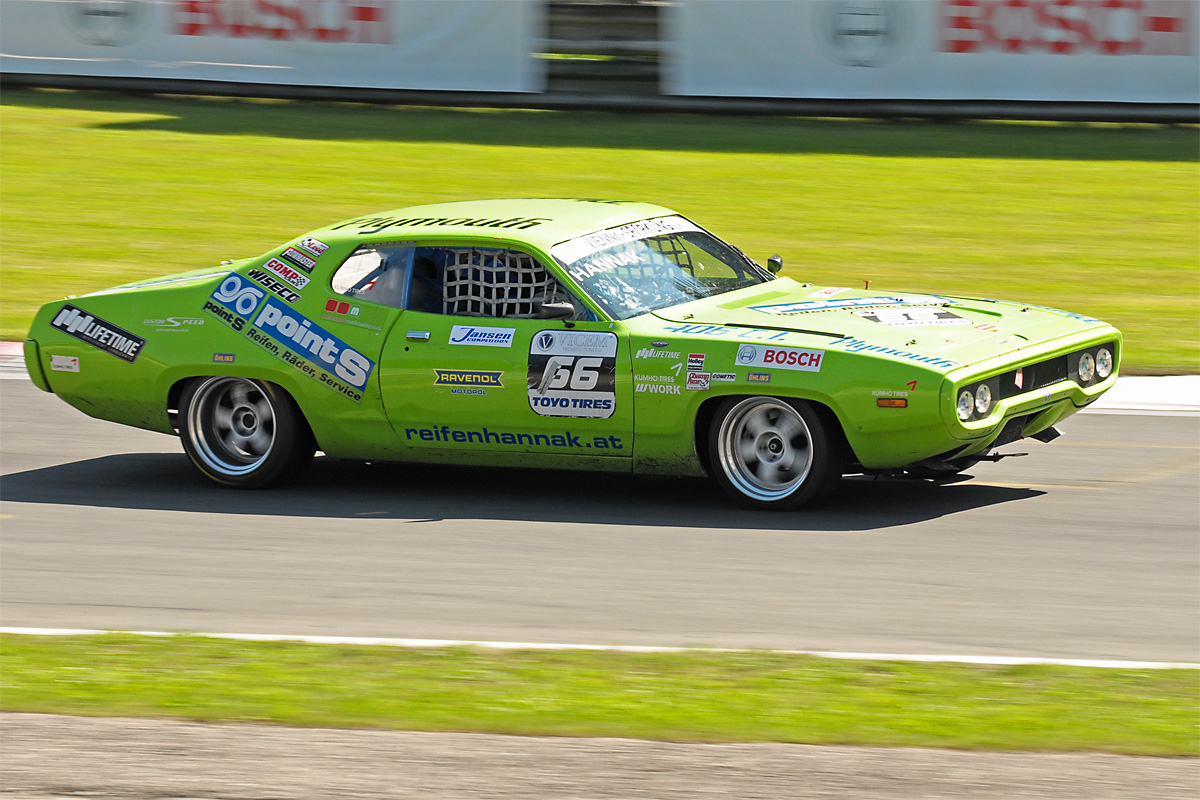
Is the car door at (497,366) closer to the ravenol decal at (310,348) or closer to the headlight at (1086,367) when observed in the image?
the ravenol decal at (310,348)

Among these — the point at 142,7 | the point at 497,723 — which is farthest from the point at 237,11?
the point at 497,723

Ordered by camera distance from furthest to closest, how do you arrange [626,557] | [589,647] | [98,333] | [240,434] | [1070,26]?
1. [1070,26]
2. [98,333]
3. [240,434]
4. [626,557]
5. [589,647]

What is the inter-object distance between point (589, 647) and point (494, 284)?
2.82 metres

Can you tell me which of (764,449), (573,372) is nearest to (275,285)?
(573,372)

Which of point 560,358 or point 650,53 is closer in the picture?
point 560,358

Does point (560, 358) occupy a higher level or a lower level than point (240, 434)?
higher

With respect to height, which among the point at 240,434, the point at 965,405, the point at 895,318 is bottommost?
the point at 240,434

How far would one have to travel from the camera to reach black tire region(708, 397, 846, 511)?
25.3 ft

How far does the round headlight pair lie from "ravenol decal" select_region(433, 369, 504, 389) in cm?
219

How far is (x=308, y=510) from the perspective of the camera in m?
8.46

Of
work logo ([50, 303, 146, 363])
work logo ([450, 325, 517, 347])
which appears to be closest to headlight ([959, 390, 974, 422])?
work logo ([450, 325, 517, 347])

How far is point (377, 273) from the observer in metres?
8.58

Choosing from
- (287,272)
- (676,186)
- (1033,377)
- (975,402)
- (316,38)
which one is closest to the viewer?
(975,402)

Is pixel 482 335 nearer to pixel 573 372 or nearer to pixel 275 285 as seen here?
pixel 573 372
